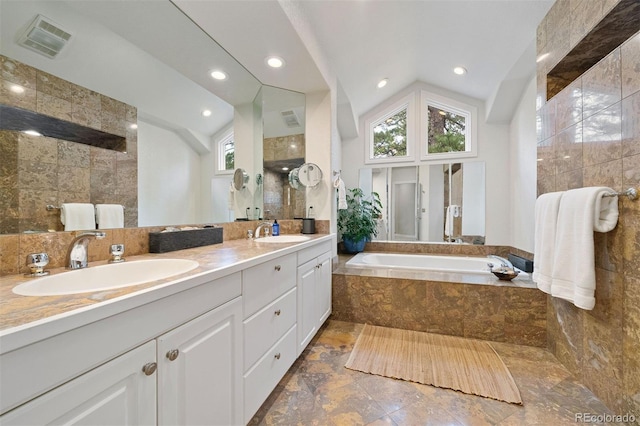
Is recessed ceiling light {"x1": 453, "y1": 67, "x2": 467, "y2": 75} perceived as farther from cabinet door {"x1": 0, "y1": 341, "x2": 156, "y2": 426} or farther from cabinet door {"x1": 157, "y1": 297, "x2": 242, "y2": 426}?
cabinet door {"x1": 0, "y1": 341, "x2": 156, "y2": 426}

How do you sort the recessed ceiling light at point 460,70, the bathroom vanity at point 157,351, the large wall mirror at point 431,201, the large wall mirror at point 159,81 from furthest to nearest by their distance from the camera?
the large wall mirror at point 431,201, the recessed ceiling light at point 460,70, the large wall mirror at point 159,81, the bathroom vanity at point 157,351

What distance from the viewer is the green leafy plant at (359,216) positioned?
3.57m

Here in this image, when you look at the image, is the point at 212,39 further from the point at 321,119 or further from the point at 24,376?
the point at 24,376

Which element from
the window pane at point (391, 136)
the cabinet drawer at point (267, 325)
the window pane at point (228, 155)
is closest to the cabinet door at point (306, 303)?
the cabinet drawer at point (267, 325)

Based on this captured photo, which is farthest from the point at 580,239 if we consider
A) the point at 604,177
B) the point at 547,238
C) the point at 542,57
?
the point at 542,57

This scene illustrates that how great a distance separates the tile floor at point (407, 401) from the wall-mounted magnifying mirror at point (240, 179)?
4.77ft

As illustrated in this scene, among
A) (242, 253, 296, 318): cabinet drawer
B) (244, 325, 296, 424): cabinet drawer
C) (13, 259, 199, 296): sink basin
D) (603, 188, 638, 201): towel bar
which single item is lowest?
(244, 325, 296, 424): cabinet drawer

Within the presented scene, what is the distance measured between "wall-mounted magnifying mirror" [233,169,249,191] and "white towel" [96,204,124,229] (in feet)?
2.98

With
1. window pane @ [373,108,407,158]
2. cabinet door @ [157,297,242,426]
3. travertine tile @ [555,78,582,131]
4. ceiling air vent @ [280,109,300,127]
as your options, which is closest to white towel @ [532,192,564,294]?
travertine tile @ [555,78,582,131]

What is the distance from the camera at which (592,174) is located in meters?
1.43

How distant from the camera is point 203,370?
89 cm

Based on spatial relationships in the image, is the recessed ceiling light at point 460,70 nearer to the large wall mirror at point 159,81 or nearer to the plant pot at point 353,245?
the plant pot at point 353,245

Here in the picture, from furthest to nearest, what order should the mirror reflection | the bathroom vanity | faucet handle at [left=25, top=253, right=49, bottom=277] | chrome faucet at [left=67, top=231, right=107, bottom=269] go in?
the mirror reflection
chrome faucet at [left=67, top=231, right=107, bottom=269]
faucet handle at [left=25, top=253, right=49, bottom=277]
the bathroom vanity

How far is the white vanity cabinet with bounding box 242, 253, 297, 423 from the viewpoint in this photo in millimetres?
1150
